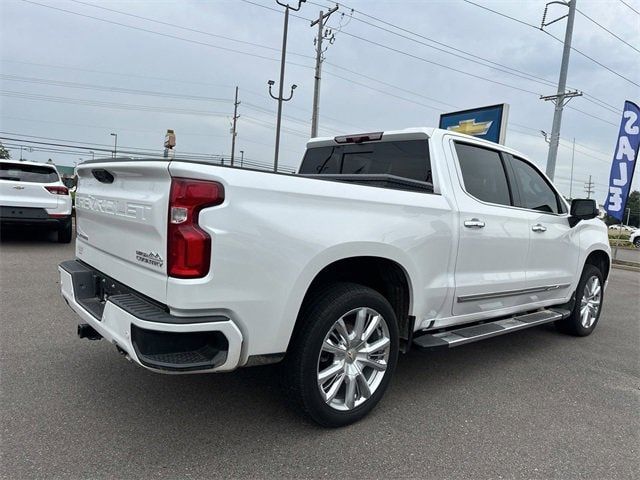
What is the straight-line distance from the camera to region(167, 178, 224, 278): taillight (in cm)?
219

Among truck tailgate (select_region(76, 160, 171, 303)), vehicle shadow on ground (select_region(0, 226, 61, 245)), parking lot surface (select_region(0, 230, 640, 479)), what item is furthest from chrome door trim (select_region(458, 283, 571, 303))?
vehicle shadow on ground (select_region(0, 226, 61, 245))

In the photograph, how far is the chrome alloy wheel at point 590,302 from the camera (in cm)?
528

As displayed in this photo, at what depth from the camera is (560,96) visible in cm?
1767

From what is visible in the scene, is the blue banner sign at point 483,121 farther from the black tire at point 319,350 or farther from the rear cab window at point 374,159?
the black tire at point 319,350

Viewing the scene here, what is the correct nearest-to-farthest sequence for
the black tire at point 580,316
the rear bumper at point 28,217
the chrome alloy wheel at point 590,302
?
the black tire at point 580,316, the chrome alloy wheel at point 590,302, the rear bumper at point 28,217

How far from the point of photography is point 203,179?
2209 millimetres

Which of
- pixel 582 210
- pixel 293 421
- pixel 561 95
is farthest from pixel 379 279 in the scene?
pixel 561 95

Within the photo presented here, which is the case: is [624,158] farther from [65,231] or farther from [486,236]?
[65,231]

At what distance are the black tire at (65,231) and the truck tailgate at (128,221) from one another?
23.2 ft

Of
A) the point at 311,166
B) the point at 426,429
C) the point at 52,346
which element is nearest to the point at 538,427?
the point at 426,429

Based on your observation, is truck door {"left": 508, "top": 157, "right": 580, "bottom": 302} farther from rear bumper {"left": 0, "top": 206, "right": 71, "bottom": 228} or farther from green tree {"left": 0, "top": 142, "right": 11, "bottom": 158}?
green tree {"left": 0, "top": 142, "right": 11, "bottom": 158}

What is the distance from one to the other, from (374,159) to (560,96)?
1681 centimetres

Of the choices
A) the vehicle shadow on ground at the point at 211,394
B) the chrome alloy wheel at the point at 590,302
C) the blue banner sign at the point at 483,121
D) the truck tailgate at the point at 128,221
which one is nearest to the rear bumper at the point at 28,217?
the vehicle shadow on ground at the point at 211,394

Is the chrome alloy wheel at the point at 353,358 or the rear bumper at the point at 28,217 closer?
the chrome alloy wheel at the point at 353,358
